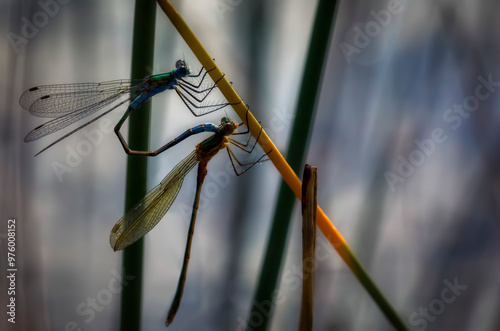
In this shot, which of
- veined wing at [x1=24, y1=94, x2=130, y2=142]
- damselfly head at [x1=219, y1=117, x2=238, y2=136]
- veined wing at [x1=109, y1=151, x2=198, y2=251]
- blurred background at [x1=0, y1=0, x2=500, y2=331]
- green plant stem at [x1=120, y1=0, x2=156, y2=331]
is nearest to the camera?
green plant stem at [x1=120, y1=0, x2=156, y2=331]

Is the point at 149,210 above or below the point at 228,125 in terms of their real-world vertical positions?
below

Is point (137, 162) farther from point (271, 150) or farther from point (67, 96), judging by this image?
point (67, 96)

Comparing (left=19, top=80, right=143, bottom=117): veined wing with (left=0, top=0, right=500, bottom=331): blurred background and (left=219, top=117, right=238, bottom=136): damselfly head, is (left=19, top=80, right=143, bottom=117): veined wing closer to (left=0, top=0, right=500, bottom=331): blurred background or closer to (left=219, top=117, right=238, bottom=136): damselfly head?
(left=0, top=0, right=500, bottom=331): blurred background

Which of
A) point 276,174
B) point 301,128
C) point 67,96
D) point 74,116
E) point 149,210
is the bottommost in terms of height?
point 149,210

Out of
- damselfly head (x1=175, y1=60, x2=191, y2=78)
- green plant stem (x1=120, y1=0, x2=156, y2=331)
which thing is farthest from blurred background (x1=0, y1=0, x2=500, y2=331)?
green plant stem (x1=120, y1=0, x2=156, y2=331)

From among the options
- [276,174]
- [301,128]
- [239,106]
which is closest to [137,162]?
[239,106]

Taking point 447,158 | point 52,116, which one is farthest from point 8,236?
point 447,158

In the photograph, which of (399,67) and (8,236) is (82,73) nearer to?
(8,236)
